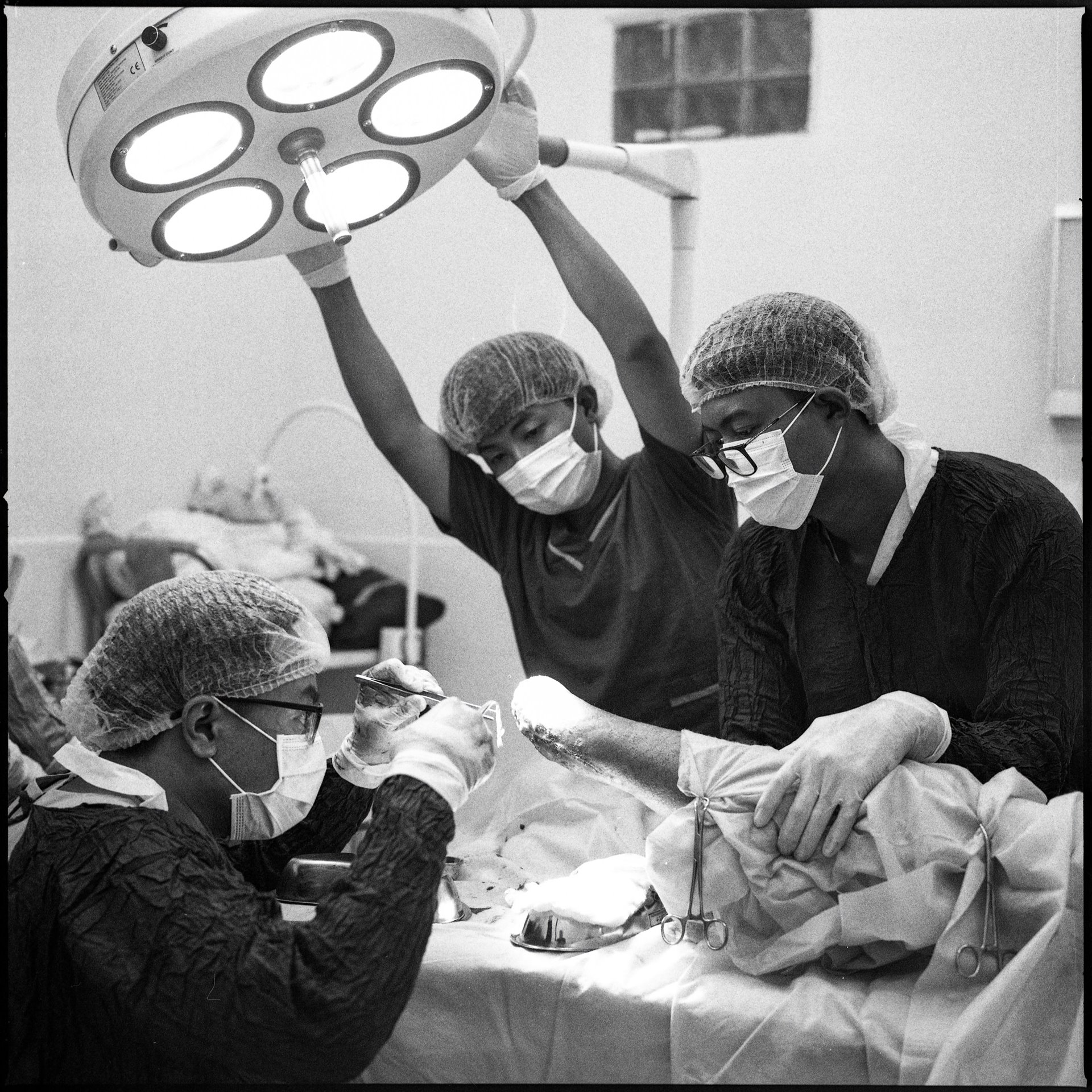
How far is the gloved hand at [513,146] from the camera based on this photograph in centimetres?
185

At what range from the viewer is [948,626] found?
1665 millimetres

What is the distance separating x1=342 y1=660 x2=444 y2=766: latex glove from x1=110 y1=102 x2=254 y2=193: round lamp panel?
0.74m

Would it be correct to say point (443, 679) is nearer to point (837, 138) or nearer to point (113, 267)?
point (837, 138)

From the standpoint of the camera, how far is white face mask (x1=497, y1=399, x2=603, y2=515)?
2031mm

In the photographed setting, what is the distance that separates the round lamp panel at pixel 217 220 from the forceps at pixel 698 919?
3.38 feet

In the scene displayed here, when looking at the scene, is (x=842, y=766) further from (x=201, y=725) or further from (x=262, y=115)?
(x=262, y=115)

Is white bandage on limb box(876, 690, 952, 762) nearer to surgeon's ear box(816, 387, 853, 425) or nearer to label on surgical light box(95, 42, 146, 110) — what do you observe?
surgeon's ear box(816, 387, 853, 425)

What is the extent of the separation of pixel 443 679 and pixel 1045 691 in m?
1.01

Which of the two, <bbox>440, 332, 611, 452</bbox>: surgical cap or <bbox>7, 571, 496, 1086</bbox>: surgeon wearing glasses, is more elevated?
<bbox>440, 332, 611, 452</bbox>: surgical cap

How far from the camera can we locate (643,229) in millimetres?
2084

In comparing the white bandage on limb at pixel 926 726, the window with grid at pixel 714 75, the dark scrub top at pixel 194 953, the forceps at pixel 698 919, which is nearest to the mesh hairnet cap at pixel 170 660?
the dark scrub top at pixel 194 953

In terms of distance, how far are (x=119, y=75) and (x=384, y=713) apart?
933 mm

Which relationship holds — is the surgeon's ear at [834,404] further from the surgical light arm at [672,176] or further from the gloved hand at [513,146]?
the gloved hand at [513,146]

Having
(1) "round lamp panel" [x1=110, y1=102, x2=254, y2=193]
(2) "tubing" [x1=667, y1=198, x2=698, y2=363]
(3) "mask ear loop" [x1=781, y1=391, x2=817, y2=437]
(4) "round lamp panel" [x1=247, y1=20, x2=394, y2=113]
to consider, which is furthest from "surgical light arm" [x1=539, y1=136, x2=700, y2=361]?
(1) "round lamp panel" [x1=110, y1=102, x2=254, y2=193]
